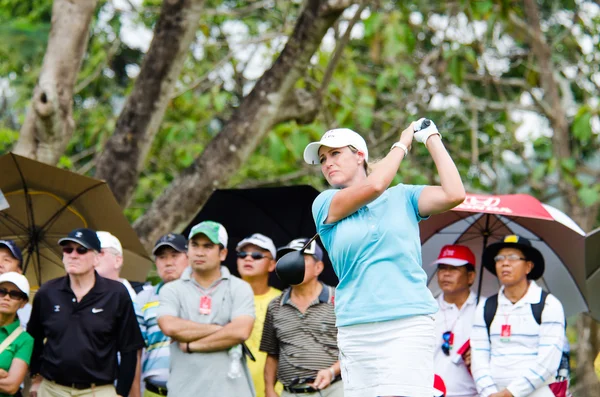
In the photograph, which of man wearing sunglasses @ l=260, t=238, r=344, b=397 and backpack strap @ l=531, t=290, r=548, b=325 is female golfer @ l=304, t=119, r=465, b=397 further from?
backpack strap @ l=531, t=290, r=548, b=325

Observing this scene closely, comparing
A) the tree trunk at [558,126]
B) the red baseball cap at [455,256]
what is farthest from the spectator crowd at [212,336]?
the tree trunk at [558,126]

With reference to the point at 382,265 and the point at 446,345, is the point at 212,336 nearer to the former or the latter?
the point at 446,345

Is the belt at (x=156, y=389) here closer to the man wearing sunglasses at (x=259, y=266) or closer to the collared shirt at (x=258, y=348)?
the collared shirt at (x=258, y=348)

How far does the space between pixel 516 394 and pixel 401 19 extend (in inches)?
303

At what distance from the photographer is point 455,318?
720cm

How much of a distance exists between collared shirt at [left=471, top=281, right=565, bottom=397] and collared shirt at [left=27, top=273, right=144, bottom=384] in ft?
8.28

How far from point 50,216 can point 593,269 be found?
4.68 m

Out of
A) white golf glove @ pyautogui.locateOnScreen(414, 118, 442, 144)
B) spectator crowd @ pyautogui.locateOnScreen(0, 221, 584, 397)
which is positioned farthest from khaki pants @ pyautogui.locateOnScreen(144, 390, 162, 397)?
white golf glove @ pyautogui.locateOnScreen(414, 118, 442, 144)

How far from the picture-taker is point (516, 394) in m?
6.47

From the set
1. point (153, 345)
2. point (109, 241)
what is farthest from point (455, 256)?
point (109, 241)

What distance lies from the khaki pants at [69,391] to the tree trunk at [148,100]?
2788 mm

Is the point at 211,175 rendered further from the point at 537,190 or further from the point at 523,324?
the point at 537,190

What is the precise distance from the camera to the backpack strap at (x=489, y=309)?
266 inches

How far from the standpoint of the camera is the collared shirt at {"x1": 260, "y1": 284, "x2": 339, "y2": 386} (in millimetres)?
6477
